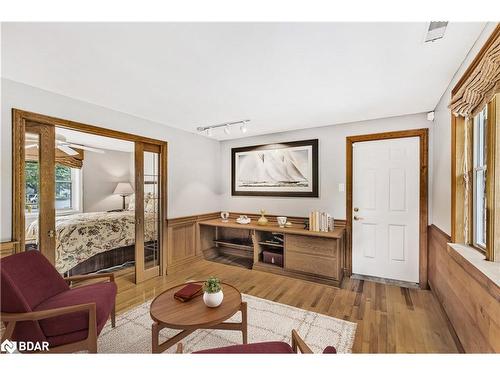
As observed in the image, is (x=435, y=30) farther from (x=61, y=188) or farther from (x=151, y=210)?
(x=61, y=188)

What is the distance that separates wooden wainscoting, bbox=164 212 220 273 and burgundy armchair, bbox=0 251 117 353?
160cm

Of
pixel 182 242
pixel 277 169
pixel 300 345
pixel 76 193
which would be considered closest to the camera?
pixel 300 345

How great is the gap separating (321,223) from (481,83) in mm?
2151

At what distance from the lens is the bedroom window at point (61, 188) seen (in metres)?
2.18

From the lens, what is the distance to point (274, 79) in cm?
195

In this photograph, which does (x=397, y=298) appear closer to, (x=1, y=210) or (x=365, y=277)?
(x=365, y=277)

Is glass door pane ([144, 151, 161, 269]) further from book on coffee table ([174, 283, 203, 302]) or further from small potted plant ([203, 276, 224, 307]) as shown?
small potted plant ([203, 276, 224, 307])

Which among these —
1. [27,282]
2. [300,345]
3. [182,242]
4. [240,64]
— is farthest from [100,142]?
[300,345]

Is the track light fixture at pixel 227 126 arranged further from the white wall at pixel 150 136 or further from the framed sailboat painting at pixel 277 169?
the framed sailboat painting at pixel 277 169

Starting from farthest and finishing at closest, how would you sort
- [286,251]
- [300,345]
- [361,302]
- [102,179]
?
[102,179] → [286,251] → [361,302] → [300,345]

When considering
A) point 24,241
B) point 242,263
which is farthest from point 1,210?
point 242,263

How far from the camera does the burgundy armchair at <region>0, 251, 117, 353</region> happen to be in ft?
4.49

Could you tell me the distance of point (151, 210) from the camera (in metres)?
3.28

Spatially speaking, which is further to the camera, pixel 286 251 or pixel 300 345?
pixel 286 251
